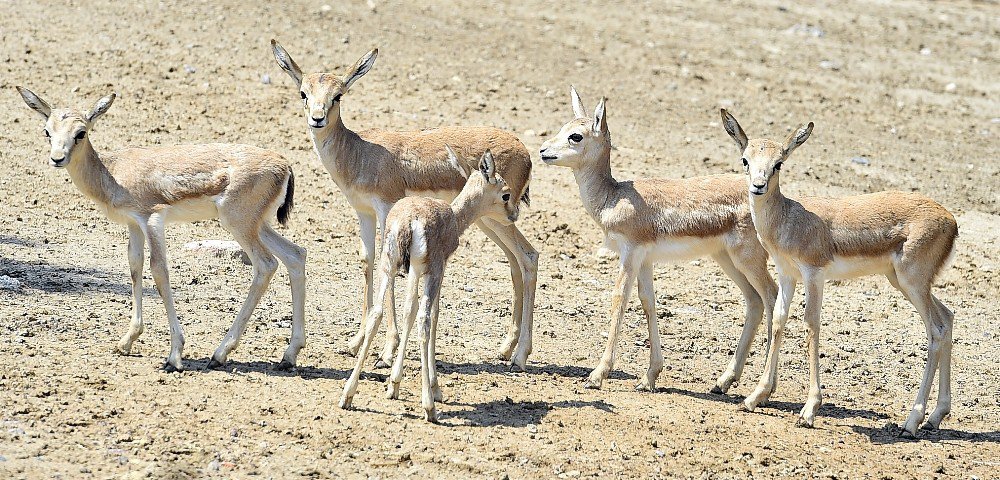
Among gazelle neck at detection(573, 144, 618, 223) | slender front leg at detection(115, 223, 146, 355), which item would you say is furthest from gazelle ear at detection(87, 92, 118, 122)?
gazelle neck at detection(573, 144, 618, 223)

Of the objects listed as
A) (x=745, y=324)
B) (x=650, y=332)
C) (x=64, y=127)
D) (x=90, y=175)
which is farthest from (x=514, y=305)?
(x=64, y=127)

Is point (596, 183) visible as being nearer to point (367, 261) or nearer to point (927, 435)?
point (367, 261)

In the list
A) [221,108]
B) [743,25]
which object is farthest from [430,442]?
[743,25]

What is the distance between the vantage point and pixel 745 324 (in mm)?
11461

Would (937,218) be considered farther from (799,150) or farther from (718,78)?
(718,78)

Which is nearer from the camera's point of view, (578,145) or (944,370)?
(944,370)

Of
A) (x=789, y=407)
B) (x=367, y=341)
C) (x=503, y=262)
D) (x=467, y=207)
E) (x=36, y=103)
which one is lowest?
(x=789, y=407)

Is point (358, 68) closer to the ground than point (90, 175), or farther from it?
farther from it

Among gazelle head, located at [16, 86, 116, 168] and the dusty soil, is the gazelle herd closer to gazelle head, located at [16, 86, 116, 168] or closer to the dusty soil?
gazelle head, located at [16, 86, 116, 168]

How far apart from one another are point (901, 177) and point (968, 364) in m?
6.16

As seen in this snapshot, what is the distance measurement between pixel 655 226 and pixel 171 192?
4.18 metres

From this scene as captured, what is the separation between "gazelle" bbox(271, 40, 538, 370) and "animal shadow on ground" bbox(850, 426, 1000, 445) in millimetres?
3118

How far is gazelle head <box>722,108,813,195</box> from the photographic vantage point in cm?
1034

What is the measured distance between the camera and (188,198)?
34.6 ft
